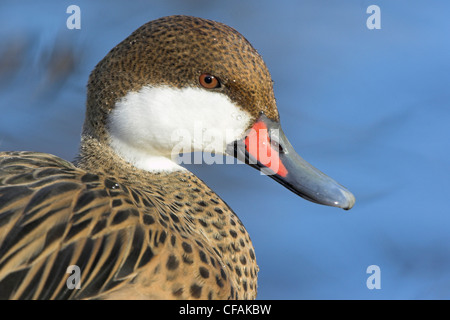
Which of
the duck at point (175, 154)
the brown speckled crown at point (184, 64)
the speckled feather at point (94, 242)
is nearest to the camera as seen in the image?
the speckled feather at point (94, 242)

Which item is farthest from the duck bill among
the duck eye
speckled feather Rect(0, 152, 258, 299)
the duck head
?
speckled feather Rect(0, 152, 258, 299)

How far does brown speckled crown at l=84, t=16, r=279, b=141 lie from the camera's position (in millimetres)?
1732

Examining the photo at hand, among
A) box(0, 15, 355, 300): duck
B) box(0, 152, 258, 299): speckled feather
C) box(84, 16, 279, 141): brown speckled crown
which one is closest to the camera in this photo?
box(0, 152, 258, 299): speckled feather

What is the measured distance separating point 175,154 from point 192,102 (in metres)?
0.19

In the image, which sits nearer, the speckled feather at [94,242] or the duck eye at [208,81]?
the speckled feather at [94,242]

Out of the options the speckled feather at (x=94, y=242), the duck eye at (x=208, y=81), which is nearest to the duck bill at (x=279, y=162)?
the duck eye at (x=208, y=81)

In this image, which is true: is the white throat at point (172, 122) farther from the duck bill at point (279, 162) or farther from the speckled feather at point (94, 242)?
the speckled feather at point (94, 242)

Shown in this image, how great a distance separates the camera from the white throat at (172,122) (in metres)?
1.75

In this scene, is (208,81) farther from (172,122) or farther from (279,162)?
(279,162)

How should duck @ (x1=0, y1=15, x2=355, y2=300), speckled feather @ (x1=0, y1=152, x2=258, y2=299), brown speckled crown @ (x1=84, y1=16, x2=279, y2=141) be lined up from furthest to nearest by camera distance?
brown speckled crown @ (x1=84, y1=16, x2=279, y2=141) → duck @ (x1=0, y1=15, x2=355, y2=300) → speckled feather @ (x1=0, y1=152, x2=258, y2=299)

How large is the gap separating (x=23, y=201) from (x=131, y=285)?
1.03ft

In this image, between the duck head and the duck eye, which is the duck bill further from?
the duck eye

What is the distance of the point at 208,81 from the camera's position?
1.74 m

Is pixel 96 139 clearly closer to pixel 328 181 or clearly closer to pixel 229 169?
pixel 328 181
